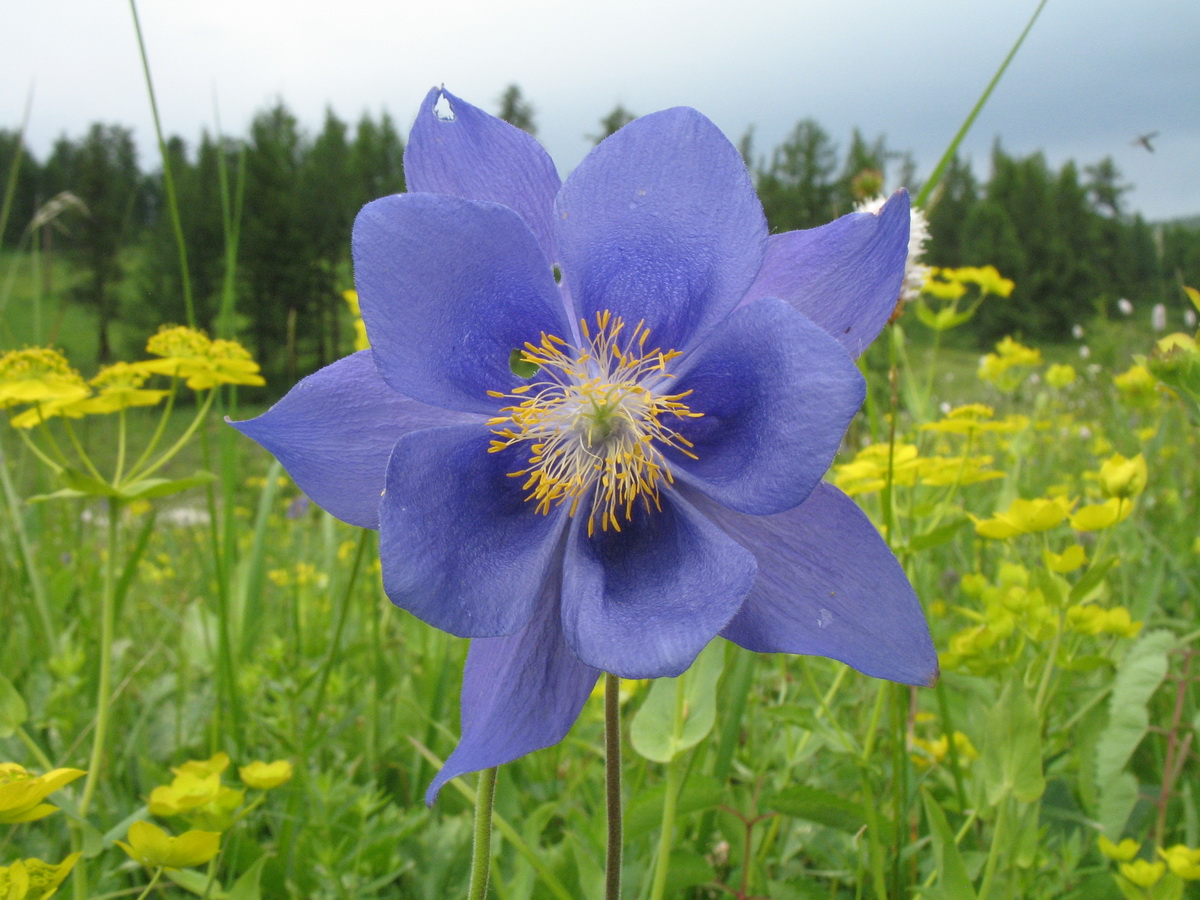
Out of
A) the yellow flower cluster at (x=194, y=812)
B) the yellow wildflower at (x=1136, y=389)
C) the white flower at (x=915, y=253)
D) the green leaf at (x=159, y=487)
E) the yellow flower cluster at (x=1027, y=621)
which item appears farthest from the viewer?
the yellow wildflower at (x=1136, y=389)

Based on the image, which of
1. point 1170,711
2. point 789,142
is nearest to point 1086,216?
point 789,142

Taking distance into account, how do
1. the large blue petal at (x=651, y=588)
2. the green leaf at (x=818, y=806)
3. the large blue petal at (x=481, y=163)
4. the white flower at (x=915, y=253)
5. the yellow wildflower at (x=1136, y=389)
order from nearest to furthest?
the large blue petal at (x=651, y=588) → the large blue petal at (x=481, y=163) → the green leaf at (x=818, y=806) → the white flower at (x=915, y=253) → the yellow wildflower at (x=1136, y=389)

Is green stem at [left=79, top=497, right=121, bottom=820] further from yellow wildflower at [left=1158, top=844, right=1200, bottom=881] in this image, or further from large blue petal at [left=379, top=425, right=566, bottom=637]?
yellow wildflower at [left=1158, top=844, right=1200, bottom=881]

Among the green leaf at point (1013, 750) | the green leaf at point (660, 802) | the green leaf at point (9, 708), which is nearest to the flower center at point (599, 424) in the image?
the green leaf at point (660, 802)

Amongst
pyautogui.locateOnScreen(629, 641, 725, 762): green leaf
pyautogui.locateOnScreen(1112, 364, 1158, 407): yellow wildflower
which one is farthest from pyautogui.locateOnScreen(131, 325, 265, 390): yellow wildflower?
pyautogui.locateOnScreen(1112, 364, 1158, 407): yellow wildflower

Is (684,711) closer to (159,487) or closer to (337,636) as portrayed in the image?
(337,636)

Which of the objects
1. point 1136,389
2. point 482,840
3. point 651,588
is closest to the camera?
point 482,840

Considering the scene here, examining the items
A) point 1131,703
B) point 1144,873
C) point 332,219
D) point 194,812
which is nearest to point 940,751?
point 1131,703

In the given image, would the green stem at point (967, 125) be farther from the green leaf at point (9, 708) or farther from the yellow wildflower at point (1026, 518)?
the green leaf at point (9, 708)
